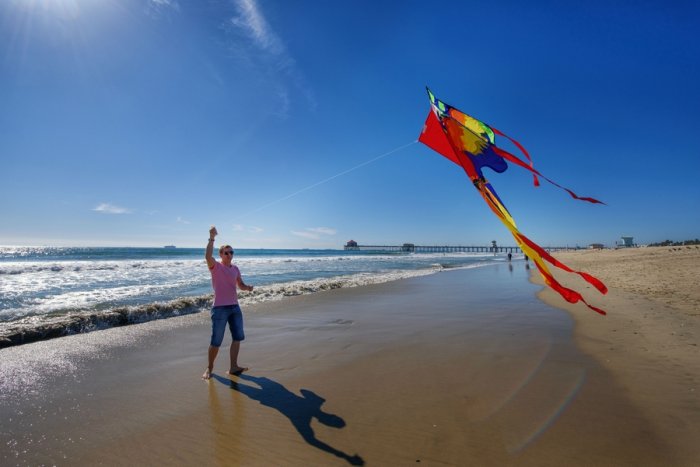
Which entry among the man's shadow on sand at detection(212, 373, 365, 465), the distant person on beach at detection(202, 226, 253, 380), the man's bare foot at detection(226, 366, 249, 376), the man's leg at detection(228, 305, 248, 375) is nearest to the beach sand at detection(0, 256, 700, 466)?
the man's shadow on sand at detection(212, 373, 365, 465)

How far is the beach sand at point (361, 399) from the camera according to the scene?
2.96 metres

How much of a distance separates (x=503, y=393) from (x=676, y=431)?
4.98 ft

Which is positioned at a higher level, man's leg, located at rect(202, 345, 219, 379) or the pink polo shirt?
the pink polo shirt

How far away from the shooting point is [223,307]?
516 cm

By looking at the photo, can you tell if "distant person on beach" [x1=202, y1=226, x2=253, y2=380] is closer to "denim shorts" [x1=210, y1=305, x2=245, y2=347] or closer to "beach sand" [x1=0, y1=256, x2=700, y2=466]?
"denim shorts" [x1=210, y1=305, x2=245, y2=347]

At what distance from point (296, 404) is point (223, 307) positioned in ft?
6.52

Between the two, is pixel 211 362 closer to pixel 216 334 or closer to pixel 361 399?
pixel 216 334

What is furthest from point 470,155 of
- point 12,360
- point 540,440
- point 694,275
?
point 694,275

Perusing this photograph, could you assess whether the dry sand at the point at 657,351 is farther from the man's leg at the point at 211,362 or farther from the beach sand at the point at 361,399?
the man's leg at the point at 211,362

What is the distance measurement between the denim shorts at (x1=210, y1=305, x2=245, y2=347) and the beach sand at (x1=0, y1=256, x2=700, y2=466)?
559mm

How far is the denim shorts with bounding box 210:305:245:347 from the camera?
5023 millimetres

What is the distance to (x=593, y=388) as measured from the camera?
411 centimetres

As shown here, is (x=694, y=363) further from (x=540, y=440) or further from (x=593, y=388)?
(x=540, y=440)

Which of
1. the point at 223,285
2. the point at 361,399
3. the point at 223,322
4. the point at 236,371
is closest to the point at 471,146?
the point at 361,399
